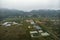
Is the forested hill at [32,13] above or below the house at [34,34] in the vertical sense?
→ above

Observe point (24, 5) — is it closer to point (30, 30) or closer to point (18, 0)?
point (18, 0)

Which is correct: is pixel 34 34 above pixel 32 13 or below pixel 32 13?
below

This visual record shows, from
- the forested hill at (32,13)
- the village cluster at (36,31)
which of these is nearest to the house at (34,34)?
the village cluster at (36,31)

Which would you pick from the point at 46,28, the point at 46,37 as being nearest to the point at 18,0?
the point at 46,28

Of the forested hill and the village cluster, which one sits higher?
the forested hill

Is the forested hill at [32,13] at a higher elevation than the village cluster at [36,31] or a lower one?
higher

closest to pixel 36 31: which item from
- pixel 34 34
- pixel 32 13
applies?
pixel 34 34

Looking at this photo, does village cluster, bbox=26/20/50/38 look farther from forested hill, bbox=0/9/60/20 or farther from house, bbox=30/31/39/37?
forested hill, bbox=0/9/60/20

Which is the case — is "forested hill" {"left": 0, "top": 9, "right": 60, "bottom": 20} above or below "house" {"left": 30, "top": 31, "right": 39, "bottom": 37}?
above

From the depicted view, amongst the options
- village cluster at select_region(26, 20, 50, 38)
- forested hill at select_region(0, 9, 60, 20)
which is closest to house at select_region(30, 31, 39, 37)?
village cluster at select_region(26, 20, 50, 38)

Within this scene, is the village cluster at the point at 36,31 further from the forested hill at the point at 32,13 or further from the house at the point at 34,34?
the forested hill at the point at 32,13

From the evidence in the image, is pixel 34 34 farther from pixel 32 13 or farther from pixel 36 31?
pixel 32 13
